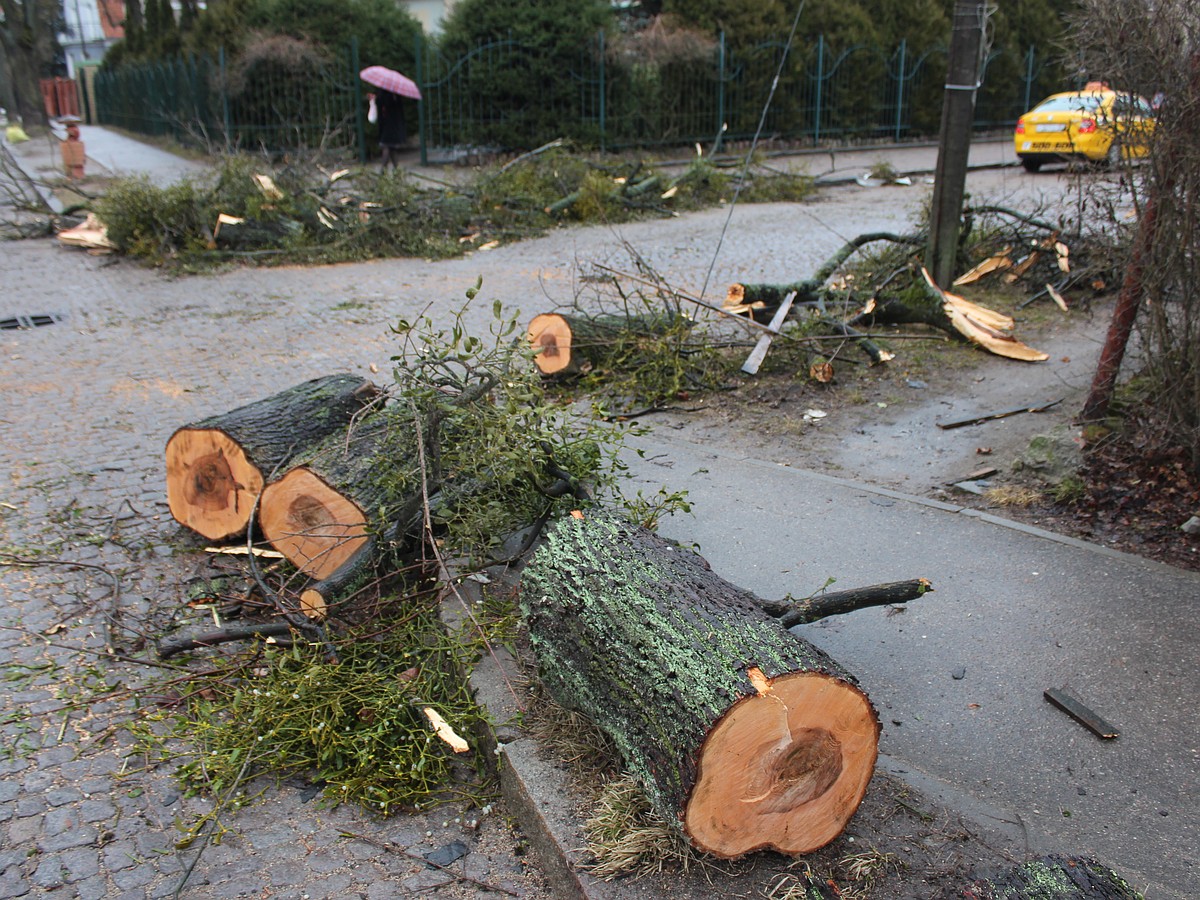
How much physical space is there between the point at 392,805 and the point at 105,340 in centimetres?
711

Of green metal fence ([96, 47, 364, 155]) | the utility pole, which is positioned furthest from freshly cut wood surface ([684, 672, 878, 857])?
green metal fence ([96, 47, 364, 155])

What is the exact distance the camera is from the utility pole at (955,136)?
8242mm

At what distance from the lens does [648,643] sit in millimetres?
3027

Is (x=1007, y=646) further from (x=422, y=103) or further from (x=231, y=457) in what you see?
(x=422, y=103)

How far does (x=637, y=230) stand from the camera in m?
14.3

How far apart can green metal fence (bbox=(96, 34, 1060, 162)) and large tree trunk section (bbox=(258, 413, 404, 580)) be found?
49.3 ft

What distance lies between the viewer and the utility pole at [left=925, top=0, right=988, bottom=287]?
27.0 ft

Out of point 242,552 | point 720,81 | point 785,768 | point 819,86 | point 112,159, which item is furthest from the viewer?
point 819,86

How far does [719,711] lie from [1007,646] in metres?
1.87

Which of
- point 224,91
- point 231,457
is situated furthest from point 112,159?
point 231,457

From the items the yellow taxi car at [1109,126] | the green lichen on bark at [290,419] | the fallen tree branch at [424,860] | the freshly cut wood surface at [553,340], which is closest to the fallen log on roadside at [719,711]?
the fallen tree branch at [424,860]

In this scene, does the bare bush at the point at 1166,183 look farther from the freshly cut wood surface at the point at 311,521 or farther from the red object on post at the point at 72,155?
the red object on post at the point at 72,155

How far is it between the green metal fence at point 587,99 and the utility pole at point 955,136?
1215 cm

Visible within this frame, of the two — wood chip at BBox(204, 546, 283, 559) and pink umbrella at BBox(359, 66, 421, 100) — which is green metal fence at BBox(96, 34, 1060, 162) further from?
wood chip at BBox(204, 546, 283, 559)
